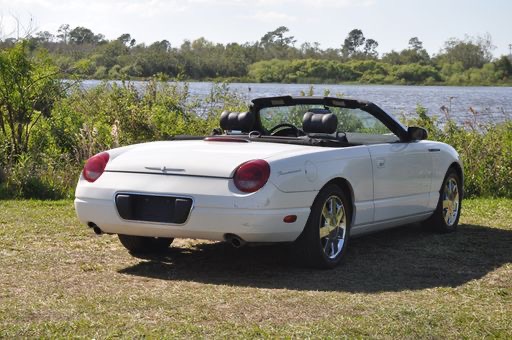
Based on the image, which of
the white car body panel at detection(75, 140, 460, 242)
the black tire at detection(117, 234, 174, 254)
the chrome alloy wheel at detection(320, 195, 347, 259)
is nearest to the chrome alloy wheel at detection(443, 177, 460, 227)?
the white car body panel at detection(75, 140, 460, 242)

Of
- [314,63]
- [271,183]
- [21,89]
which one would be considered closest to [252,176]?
[271,183]

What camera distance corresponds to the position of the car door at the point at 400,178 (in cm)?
869

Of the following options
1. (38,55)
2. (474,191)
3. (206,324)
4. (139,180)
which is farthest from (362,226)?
(38,55)

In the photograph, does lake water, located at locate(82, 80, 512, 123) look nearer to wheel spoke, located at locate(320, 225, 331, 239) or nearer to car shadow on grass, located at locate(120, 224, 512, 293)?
car shadow on grass, located at locate(120, 224, 512, 293)

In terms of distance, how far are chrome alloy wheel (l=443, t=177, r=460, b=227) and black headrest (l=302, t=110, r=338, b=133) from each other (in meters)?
2.12

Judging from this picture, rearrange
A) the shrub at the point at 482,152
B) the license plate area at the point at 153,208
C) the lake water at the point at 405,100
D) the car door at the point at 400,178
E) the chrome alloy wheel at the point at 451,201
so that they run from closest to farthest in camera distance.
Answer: the license plate area at the point at 153,208, the car door at the point at 400,178, the chrome alloy wheel at the point at 451,201, the shrub at the point at 482,152, the lake water at the point at 405,100

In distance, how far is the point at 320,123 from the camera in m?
8.45

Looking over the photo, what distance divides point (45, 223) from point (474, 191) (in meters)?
6.53

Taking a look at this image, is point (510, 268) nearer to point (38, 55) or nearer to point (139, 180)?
point (139, 180)

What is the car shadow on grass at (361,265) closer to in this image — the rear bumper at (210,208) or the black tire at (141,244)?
the black tire at (141,244)

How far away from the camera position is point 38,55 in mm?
15883

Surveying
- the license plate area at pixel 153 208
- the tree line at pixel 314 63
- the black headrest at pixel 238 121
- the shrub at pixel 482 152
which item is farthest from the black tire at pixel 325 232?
the tree line at pixel 314 63

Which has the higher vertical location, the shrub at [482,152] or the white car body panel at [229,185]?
the white car body panel at [229,185]

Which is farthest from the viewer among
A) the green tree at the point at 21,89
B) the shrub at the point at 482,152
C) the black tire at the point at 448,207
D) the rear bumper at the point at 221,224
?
the green tree at the point at 21,89
